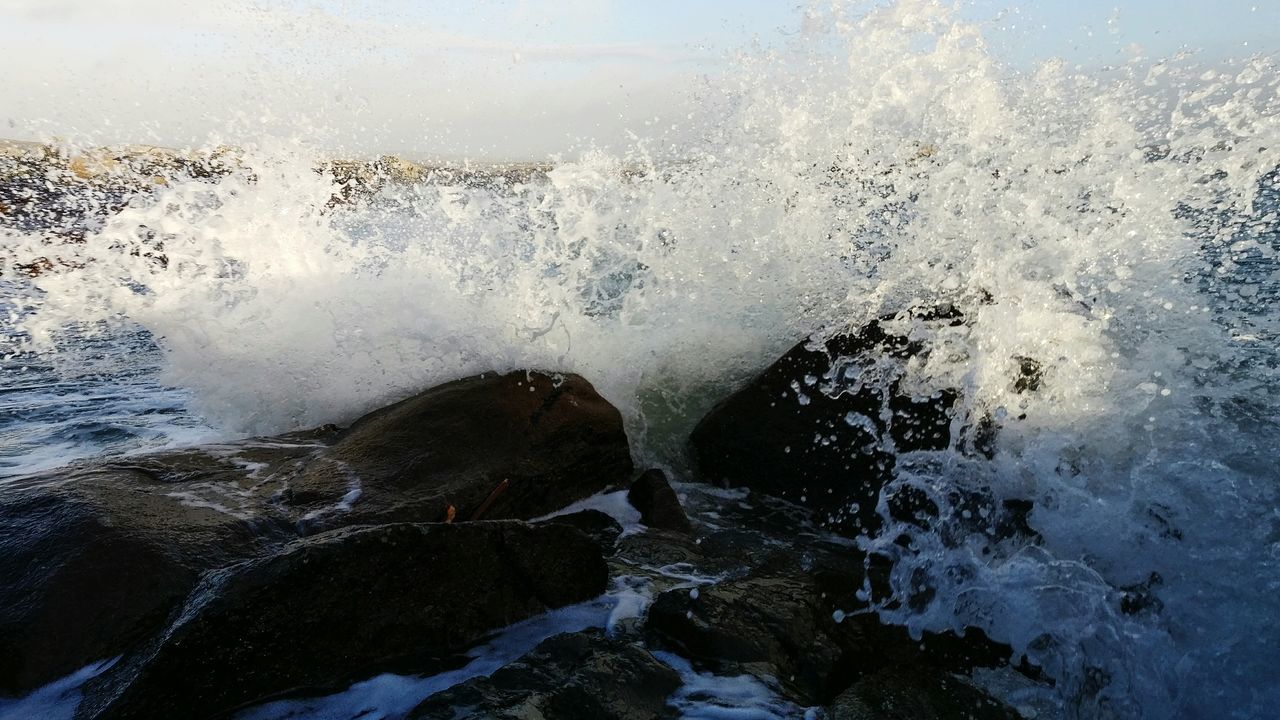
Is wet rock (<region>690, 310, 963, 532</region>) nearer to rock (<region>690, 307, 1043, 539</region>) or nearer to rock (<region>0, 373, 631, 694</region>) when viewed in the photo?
rock (<region>690, 307, 1043, 539</region>)

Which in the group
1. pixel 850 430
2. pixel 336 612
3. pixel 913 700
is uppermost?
pixel 850 430

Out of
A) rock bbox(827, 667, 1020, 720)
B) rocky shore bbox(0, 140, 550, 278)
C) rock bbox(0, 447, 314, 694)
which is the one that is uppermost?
rocky shore bbox(0, 140, 550, 278)

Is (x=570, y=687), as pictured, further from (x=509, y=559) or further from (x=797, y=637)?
(x=797, y=637)

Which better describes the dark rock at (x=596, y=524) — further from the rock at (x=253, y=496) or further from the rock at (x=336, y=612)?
the rock at (x=336, y=612)

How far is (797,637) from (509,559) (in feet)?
3.29

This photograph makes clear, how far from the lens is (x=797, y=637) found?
2611 mm

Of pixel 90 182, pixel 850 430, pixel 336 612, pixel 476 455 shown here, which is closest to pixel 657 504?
pixel 476 455

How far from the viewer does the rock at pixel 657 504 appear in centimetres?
373

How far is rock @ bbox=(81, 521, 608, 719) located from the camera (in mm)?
2100

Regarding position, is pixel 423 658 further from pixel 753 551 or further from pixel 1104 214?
pixel 1104 214

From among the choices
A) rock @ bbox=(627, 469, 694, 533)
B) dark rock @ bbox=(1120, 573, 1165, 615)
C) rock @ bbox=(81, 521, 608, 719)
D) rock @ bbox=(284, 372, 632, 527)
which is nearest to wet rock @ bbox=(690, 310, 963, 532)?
rock @ bbox=(627, 469, 694, 533)

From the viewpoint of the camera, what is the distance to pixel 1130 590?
299cm

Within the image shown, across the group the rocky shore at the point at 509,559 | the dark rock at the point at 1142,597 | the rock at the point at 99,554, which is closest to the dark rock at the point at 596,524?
the rocky shore at the point at 509,559

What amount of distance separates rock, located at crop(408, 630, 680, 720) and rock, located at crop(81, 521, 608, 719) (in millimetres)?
273
